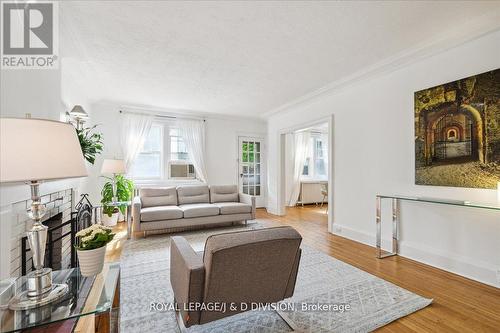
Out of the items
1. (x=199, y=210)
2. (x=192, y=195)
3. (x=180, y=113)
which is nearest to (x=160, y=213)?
(x=199, y=210)

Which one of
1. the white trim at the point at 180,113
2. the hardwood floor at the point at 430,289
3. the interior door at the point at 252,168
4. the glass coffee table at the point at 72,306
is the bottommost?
the hardwood floor at the point at 430,289

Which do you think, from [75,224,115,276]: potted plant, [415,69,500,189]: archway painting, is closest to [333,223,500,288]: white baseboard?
[415,69,500,189]: archway painting

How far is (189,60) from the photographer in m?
3.09

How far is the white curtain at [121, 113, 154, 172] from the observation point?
5.21 meters

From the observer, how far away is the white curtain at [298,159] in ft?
23.7

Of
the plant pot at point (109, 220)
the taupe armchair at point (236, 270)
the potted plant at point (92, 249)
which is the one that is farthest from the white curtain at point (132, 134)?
the taupe armchair at point (236, 270)

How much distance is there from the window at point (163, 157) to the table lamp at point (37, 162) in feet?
14.9

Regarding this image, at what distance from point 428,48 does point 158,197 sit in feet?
15.6

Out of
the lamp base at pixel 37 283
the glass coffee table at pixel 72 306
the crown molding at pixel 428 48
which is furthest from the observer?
the crown molding at pixel 428 48

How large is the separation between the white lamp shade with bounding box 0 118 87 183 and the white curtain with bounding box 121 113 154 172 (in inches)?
178

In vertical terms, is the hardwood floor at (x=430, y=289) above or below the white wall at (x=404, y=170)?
below

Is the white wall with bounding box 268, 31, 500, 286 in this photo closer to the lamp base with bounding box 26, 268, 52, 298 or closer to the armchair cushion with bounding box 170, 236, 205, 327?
the armchair cushion with bounding box 170, 236, 205, 327

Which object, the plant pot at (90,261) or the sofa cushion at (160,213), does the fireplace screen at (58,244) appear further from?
the sofa cushion at (160,213)

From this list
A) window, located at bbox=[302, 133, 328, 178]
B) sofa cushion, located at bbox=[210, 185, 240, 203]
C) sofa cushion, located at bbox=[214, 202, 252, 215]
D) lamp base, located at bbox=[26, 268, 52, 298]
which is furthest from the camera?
window, located at bbox=[302, 133, 328, 178]
